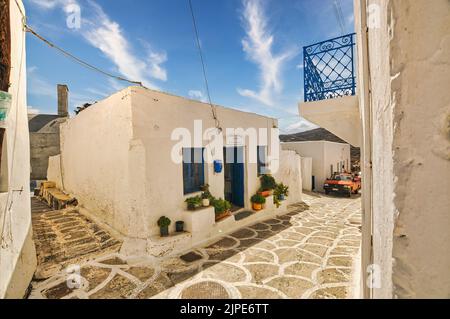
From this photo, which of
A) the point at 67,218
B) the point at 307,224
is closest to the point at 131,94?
the point at 67,218

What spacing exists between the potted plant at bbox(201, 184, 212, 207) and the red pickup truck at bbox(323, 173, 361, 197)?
1217 centimetres

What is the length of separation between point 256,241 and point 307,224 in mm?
3136

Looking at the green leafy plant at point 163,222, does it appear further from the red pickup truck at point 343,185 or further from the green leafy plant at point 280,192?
the red pickup truck at point 343,185

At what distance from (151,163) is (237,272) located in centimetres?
359

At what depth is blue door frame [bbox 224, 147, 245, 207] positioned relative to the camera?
30.3ft

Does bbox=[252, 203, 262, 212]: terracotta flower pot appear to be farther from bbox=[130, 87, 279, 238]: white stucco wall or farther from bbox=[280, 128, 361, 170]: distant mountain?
bbox=[280, 128, 361, 170]: distant mountain

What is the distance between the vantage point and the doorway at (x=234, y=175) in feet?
30.4

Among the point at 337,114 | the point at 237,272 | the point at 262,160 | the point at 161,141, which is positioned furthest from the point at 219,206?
the point at 337,114

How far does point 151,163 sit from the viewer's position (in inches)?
235

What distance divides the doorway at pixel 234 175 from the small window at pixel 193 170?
1812mm

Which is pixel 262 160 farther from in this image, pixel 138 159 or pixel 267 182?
pixel 138 159

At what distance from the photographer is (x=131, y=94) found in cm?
573
